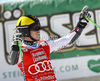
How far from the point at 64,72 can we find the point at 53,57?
0.45m

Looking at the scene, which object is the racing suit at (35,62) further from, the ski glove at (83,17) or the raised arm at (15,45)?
the raised arm at (15,45)

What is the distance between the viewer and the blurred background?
4.34 m

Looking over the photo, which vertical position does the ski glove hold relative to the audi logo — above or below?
above

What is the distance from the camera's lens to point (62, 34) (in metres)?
4.48

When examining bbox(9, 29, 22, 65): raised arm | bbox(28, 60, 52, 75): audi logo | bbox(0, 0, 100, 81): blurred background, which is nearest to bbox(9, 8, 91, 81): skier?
bbox(28, 60, 52, 75): audi logo

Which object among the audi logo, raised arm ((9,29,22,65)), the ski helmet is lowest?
the audi logo

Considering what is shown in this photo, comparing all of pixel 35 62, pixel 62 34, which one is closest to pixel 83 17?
pixel 35 62

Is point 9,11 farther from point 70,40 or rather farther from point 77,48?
point 70,40

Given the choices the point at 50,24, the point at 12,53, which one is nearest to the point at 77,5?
the point at 50,24

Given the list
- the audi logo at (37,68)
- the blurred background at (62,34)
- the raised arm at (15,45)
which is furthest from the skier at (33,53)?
the blurred background at (62,34)

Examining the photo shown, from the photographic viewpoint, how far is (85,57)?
4.34m

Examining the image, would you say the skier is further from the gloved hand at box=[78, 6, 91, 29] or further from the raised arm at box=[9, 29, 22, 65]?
the raised arm at box=[9, 29, 22, 65]

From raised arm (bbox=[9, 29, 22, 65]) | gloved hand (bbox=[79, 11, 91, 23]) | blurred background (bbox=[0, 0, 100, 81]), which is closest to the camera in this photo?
raised arm (bbox=[9, 29, 22, 65])

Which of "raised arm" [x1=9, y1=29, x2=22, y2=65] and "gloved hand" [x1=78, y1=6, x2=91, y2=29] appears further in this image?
"gloved hand" [x1=78, y1=6, x2=91, y2=29]
